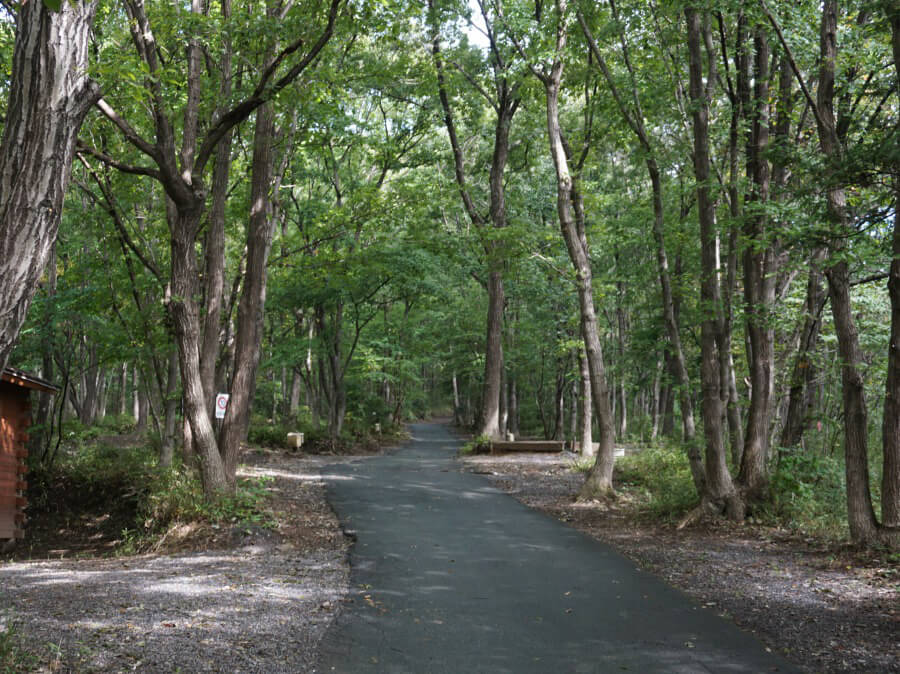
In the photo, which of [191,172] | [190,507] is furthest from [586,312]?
[190,507]

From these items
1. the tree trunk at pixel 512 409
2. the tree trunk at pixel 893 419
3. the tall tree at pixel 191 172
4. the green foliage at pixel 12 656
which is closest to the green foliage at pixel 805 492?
the tree trunk at pixel 893 419

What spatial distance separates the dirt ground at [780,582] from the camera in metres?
5.30

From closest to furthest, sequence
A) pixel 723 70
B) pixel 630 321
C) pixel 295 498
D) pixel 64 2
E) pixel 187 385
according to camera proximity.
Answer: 1. pixel 64 2
2. pixel 187 385
3. pixel 723 70
4. pixel 295 498
5. pixel 630 321

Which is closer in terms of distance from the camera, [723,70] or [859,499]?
[859,499]

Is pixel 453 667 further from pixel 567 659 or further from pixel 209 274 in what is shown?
pixel 209 274

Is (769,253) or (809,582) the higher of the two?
(769,253)

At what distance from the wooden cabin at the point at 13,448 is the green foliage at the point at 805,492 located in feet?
43.9

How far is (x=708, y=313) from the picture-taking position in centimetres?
1074

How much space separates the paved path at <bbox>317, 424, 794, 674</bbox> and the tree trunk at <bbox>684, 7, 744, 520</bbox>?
Answer: 250cm

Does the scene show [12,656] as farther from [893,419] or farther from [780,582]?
[893,419]

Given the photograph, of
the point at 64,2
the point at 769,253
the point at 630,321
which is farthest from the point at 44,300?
the point at 630,321

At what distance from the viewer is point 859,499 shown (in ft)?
27.5

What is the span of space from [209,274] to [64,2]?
8733 mm

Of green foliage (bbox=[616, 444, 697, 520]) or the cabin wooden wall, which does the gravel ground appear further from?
green foliage (bbox=[616, 444, 697, 520])
